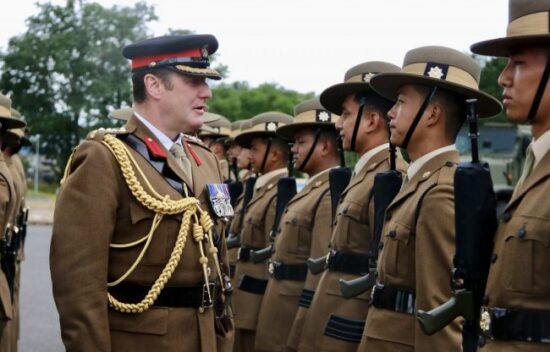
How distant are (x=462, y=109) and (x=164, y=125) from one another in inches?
57.3

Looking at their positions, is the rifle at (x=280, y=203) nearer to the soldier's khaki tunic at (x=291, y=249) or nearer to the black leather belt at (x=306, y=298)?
the soldier's khaki tunic at (x=291, y=249)

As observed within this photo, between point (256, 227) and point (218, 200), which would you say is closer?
point (218, 200)

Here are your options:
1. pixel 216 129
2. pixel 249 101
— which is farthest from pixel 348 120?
pixel 249 101

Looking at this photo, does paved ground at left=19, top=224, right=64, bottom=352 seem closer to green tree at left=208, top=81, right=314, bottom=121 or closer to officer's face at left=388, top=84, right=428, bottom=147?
officer's face at left=388, top=84, right=428, bottom=147

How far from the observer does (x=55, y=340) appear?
10.6m

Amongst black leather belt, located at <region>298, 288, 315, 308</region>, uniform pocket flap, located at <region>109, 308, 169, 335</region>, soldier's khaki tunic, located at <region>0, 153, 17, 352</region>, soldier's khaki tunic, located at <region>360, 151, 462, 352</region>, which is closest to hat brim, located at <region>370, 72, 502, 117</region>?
soldier's khaki tunic, located at <region>360, 151, 462, 352</region>

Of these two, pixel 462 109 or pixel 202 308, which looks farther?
pixel 462 109

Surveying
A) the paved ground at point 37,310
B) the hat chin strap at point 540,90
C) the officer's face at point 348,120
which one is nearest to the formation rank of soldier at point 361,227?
the hat chin strap at point 540,90

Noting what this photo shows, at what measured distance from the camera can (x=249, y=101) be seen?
51.3 metres

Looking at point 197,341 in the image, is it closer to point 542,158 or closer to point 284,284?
point 542,158

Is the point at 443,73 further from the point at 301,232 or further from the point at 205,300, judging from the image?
the point at 301,232

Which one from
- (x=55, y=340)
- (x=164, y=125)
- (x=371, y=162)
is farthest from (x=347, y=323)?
(x=55, y=340)

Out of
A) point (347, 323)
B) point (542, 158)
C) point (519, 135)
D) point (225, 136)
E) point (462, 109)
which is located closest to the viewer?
point (542, 158)

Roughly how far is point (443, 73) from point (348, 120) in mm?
1320
